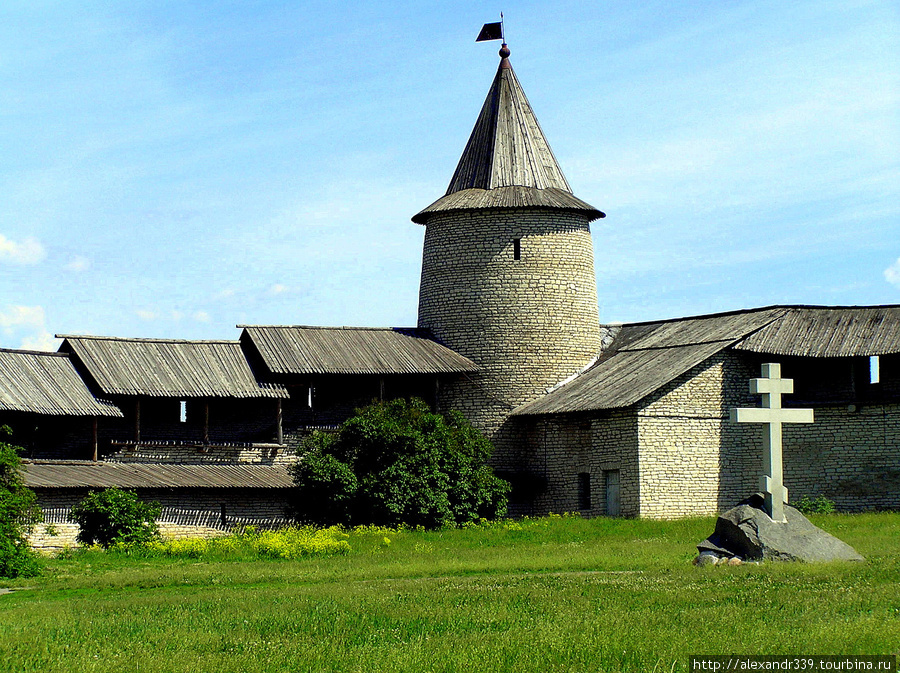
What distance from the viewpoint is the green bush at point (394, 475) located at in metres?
35.1

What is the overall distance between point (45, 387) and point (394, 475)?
929 cm

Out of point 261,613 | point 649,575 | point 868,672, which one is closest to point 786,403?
point 649,575

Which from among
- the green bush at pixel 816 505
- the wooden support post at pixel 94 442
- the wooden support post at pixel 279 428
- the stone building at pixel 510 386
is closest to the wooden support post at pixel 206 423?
the stone building at pixel 510 386

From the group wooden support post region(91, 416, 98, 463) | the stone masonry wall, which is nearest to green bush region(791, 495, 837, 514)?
the stone masonry wall

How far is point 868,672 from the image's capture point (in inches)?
454

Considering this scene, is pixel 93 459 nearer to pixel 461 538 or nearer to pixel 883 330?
pixel 461 538

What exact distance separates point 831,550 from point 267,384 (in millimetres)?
20495

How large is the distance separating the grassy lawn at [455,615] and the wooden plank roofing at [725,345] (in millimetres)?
10508

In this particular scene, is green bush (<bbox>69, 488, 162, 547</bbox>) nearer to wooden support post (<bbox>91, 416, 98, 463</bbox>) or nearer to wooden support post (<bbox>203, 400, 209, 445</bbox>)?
wooden support post (<bbox>91, 416, 98, 463</bbox>)

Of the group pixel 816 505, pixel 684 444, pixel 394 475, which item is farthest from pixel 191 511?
pixel 816 505

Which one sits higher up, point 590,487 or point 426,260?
point 426,260

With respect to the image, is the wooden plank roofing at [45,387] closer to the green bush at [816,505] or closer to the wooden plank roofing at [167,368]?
the wooden plank roofing at [167,368]

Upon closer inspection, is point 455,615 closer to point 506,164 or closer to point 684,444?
point 684,444

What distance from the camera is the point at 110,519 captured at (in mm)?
32750
